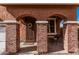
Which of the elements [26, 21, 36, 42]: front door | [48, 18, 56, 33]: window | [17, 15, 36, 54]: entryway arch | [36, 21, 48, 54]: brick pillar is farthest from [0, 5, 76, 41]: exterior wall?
[48, 18, 56, 33]: window

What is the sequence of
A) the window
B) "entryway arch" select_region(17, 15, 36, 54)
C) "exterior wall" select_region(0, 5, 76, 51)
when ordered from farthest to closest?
1. the window
2. "entryway arch" select_region(17, 15, 36, 54)
3. "exterior wall" select_region(0, 5, 76, 51)

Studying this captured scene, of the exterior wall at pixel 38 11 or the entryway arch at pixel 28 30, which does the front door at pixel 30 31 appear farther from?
the exterior wall at pixel 38 11

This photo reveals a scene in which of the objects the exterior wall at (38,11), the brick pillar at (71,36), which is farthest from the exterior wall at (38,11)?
the brick pillar at (71,36)

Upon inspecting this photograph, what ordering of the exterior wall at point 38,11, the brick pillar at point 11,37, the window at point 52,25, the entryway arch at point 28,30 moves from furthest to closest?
the window at point 52,25
the entryway arch at point 28,30
the brick pillar at point 11,37
the exterior wall at point 38,11

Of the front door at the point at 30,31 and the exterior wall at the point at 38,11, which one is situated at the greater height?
the exterior wall at the point at 38,11

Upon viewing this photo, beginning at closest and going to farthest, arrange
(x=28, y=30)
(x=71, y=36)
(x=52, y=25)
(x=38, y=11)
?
(x=38, y=11) → (x=71, y=36) → (x=28, y=30) → (x=52, y=25)

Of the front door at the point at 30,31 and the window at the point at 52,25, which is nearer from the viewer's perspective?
the front door at the point at 30,31

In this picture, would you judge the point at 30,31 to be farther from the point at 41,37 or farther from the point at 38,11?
the point at 38,11

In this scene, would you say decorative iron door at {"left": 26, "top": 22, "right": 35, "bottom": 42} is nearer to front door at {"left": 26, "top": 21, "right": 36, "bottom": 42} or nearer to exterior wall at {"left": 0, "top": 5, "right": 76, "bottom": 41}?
front door at {"left": 26, "top": 21, "right": 36, "bottom": 42}

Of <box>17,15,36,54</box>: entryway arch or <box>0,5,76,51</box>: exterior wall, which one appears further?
<box>17,15,36,54</box>: entryway arch

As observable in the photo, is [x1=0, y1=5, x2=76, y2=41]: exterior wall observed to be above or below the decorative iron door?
above

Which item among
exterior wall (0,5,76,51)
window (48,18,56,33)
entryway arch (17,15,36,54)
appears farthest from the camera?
window (48,18,56,33)

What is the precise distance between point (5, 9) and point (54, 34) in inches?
309

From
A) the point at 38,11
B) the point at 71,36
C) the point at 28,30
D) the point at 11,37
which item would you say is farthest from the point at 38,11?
the point at 28,30
